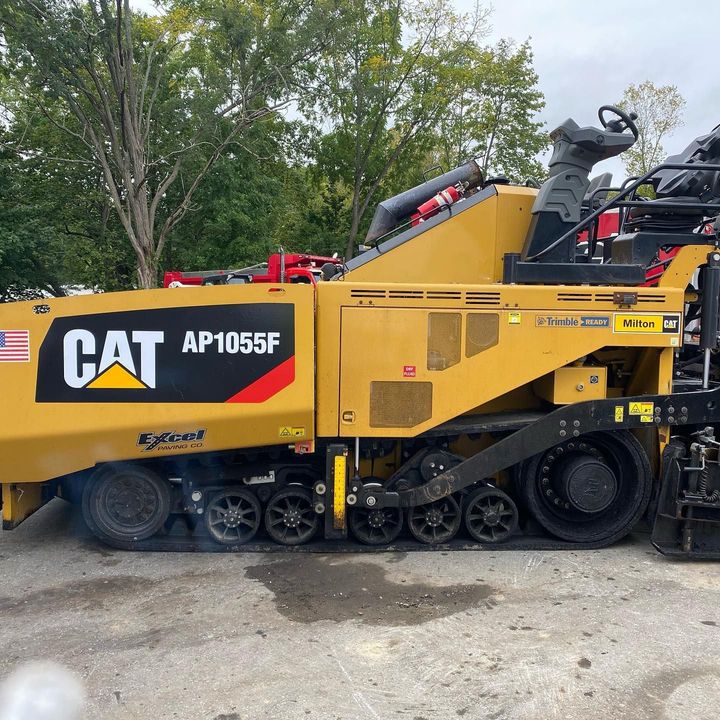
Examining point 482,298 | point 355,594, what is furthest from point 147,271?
point 355,594

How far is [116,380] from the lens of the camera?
4.65 meters

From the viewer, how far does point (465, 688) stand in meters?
3.23

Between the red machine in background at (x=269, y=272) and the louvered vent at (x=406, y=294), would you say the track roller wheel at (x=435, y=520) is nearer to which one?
the louvered vent at (x=406, y=294)

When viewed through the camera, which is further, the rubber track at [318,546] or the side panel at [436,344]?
the rubber track at [318,546]

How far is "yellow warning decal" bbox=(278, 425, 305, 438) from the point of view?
15.5ft

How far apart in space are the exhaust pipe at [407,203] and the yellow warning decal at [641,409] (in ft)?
7.81

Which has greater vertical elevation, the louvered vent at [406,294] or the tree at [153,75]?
the tree at [153,75]

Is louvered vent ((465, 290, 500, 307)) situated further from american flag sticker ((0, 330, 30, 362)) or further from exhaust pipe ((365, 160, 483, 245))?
american flag sticker ((0, 330, 30, 362))

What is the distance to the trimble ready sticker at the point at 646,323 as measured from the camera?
16.0 ft

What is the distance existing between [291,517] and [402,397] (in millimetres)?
1235

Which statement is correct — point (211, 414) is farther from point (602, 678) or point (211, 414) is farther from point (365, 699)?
point (602, 678)

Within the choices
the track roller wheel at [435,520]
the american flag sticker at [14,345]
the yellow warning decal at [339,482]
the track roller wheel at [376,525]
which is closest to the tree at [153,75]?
the american flag sticker at [14,345]

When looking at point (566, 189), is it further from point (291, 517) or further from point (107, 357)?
point (107, 357)

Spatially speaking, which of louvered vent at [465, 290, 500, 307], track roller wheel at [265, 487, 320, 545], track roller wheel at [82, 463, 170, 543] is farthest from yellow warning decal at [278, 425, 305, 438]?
louvered vent at [465, 290, 500, 307]
